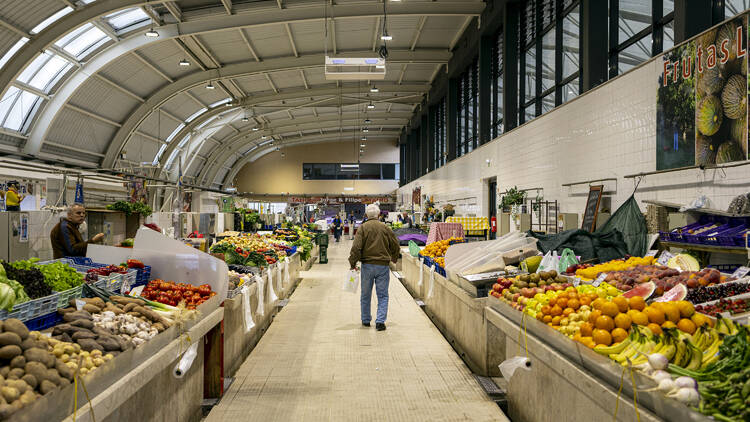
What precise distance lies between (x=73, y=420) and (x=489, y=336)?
10.4ft

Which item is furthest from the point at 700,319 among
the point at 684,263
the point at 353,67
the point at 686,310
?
the point at 353,67

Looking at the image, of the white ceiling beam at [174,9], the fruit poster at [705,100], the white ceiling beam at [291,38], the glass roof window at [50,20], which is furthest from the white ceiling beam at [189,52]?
the fruit poster at [705,100]

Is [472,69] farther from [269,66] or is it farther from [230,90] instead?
[230,90]

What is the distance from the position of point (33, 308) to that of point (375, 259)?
3.97 m

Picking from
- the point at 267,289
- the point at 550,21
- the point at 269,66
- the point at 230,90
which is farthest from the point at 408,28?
the point at 267,289

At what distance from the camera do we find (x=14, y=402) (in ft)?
5.20

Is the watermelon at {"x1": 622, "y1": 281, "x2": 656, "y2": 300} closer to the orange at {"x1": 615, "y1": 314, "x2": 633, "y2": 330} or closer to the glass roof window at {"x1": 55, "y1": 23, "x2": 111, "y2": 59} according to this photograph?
the orange at {"x1": 615, "y1": 314, "x2": 633, "y2": 330}

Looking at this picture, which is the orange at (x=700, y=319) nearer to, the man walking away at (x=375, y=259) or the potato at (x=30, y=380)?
the potato at (x=30, y=380)

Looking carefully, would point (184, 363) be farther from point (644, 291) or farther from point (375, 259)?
point (375, 259)

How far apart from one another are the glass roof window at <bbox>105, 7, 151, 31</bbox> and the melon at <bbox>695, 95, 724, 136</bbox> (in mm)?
11752

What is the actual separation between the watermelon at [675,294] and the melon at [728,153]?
1.85 m

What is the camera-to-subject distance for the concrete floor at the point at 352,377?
3.55 meters

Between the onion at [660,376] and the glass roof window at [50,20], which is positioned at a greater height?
the glass roof window at [50,20]

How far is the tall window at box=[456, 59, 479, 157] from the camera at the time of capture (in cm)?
1430
